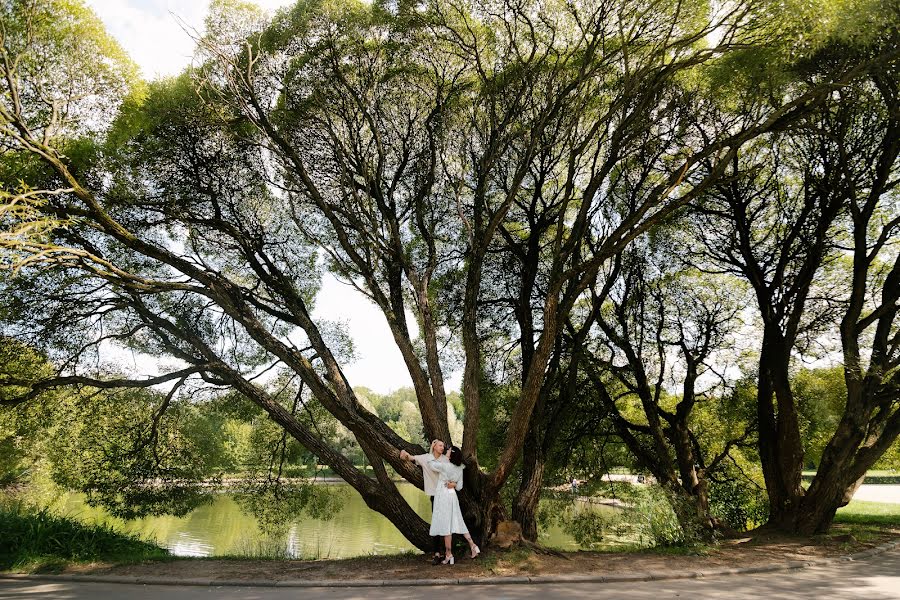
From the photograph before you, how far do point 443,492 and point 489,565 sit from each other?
3.45ft

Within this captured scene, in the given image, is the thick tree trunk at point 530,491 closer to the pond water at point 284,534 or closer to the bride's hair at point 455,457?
the bride's hair at point 455,457

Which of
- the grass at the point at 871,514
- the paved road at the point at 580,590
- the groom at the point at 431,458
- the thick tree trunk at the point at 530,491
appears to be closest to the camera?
the paved road at the point at 580,590

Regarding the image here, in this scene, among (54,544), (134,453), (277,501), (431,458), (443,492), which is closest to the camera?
(443,492)

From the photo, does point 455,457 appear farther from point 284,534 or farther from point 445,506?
point 284,534

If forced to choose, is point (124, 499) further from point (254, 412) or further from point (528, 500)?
point (528, 500)

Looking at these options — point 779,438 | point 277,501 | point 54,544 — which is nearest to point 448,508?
point 277,501

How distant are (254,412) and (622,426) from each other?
7.69 metres

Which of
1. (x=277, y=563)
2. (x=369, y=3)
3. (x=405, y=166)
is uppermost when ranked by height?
(x=369, y=3)

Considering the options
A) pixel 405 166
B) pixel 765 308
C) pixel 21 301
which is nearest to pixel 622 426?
pixel 765 308

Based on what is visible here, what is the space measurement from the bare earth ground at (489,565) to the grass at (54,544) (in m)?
0.48

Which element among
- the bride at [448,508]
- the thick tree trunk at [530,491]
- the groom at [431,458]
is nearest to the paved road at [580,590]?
the bride at [448,508]

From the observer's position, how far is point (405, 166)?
10.4m

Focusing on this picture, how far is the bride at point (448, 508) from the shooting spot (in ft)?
22.9

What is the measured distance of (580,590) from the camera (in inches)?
218
